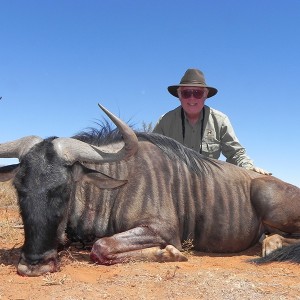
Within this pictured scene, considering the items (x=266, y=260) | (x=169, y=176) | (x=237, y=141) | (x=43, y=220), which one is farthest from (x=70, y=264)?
(x=237, y=141)

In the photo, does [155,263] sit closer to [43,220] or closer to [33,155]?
[43,220]

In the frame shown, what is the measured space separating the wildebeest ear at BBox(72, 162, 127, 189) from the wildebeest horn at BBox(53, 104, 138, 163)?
87 millimetres

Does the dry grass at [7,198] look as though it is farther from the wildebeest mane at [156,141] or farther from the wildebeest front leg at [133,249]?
the wildebeest front leg at [133,249]

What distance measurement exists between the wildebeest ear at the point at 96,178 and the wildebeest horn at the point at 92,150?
0.09 meters

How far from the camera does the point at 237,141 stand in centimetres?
713

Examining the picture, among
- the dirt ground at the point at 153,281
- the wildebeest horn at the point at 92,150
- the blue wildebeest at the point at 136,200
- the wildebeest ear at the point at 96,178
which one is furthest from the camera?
the wildebeest ear at the point at 96,178

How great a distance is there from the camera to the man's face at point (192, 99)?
7.05 meters

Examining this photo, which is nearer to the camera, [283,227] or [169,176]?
[169,176]

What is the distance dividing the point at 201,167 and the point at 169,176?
1.61 ft

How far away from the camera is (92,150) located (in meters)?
4.39

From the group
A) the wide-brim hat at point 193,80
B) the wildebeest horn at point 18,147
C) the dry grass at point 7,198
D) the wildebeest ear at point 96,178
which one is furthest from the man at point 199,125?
the dry grass at point 7,198

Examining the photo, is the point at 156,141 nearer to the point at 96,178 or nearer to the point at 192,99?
the point at 96,178

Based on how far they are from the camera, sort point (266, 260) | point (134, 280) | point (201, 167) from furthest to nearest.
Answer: point (201, 167)
point (266, 260)
point (134, 280)

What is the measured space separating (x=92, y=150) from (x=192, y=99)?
2947 mm
